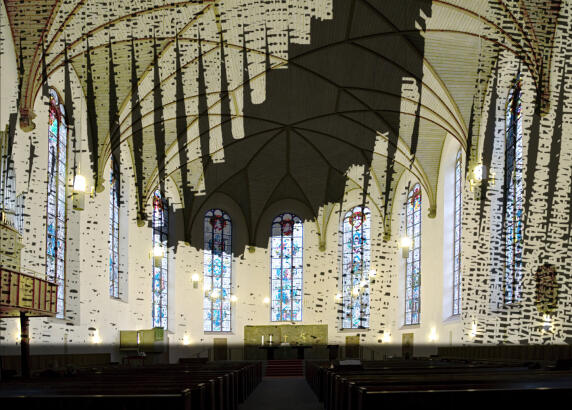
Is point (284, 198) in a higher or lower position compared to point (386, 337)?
higher

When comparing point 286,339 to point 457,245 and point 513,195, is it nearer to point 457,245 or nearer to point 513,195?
point 457,245

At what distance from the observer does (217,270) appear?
109 feet

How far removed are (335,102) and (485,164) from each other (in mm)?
6549

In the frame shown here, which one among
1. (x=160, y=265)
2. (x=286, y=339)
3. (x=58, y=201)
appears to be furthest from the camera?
(x=286, y=339)

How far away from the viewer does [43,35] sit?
52.2 ft

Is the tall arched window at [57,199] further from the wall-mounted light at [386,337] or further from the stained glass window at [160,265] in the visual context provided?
the wall-mounted light at [386,337]

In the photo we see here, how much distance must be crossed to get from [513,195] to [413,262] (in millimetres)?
10422

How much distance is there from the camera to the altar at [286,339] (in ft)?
105

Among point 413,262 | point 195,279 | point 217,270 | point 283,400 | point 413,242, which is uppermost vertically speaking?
point 413,242

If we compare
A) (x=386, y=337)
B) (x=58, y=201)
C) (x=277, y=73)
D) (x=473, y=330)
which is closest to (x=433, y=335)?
(x=473, y=330)

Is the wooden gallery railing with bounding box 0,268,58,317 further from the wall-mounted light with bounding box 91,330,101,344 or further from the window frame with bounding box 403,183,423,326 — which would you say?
the window frame with bounding box 403,183,423,326

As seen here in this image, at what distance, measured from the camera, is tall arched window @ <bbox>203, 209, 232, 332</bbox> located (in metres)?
32.8

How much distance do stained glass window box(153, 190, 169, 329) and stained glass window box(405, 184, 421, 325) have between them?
12.0 metres

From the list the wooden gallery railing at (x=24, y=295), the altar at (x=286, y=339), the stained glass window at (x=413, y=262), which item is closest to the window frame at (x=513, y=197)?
the stained glass window at (x=413, y=262)
